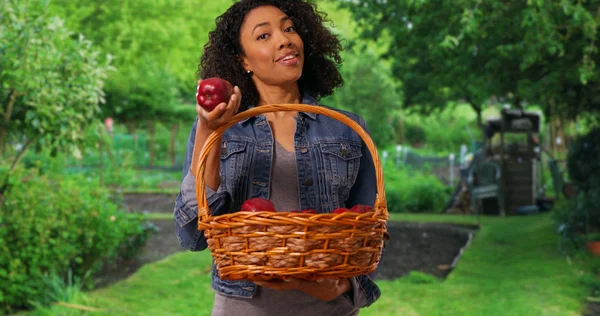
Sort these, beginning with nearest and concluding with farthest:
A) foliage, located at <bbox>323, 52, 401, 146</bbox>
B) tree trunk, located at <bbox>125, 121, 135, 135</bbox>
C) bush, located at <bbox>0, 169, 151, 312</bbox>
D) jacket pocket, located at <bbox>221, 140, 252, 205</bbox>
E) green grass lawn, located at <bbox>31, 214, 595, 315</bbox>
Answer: jacket pocket, located at <bbox>221, 140, 252, 205</bbox> → bush, located at <bbox>0, 169, 151, 312</bbox> → green grass lawn, located at <bbox>31, 214, 595, 315</bbox> → foliage, located at <bbox>323, 52, 401, 146</bbox> → tree trunk, located at <bbox>125, 121, 135, 135</bbox>

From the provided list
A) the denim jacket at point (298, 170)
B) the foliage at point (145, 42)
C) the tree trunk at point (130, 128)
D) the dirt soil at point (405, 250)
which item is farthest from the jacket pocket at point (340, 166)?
the tree trunk at point (130, 128)

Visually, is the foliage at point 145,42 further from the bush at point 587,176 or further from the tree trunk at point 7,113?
the tree trunk at point 7,113

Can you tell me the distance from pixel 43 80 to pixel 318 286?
4.69 metres

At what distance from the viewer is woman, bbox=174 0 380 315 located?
2055 millimetres

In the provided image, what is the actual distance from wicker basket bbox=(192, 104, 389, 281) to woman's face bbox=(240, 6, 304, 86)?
37 centimetres

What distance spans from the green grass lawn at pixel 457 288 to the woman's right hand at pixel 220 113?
482 cm

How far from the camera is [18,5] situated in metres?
6.10

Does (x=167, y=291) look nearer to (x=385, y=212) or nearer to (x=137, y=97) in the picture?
(x=385, y=212)

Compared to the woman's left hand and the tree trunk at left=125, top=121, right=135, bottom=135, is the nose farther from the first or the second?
the tree trunk at left=125, top=121, right=135, bottom=135

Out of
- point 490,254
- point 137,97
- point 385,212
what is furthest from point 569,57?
point 137,97

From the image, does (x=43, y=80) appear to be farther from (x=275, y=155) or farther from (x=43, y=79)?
(x=275, y=155)

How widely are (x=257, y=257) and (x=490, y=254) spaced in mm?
8415

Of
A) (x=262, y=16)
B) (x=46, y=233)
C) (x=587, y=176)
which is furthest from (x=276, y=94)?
(x=587, y=176)

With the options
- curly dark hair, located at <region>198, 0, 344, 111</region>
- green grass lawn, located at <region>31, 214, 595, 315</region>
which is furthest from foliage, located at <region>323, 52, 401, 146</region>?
curly dark hair, located at <region>198, 0, 344, 111</region>
